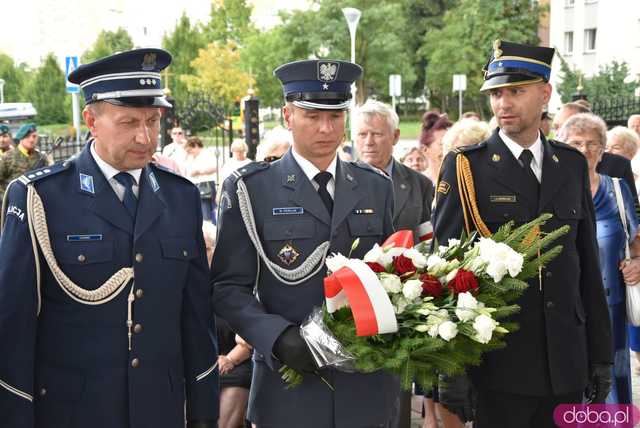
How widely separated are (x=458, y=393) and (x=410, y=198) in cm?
171

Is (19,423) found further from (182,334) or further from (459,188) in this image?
(459,188)

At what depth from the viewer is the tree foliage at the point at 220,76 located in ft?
150

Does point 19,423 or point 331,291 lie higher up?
point 331,291

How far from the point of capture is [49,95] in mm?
50188

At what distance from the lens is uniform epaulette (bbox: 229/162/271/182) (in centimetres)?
341

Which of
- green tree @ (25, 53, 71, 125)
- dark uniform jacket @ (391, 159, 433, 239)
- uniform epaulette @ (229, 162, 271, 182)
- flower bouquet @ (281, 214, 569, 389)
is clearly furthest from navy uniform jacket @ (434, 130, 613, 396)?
green tree @ (25, 53, 71, 125)

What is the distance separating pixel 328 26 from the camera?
5000cm

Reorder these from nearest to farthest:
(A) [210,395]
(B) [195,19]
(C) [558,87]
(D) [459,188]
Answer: (A) [210,395] < (D) [459,188] < (C) [558,87] < (B) [195,19]

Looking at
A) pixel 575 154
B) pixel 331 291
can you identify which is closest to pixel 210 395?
pixel 331 291

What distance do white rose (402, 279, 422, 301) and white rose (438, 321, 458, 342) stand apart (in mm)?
152

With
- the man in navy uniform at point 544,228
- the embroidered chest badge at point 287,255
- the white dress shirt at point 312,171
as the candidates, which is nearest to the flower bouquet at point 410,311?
the embroidered chest badge at point 287,255

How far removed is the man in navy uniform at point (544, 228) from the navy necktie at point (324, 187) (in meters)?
0.78

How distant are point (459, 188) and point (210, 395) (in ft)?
5.09

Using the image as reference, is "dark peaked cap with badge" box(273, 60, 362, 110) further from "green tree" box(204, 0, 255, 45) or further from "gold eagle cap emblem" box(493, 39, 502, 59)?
"green tree" box(204, 0, 255, 45)
